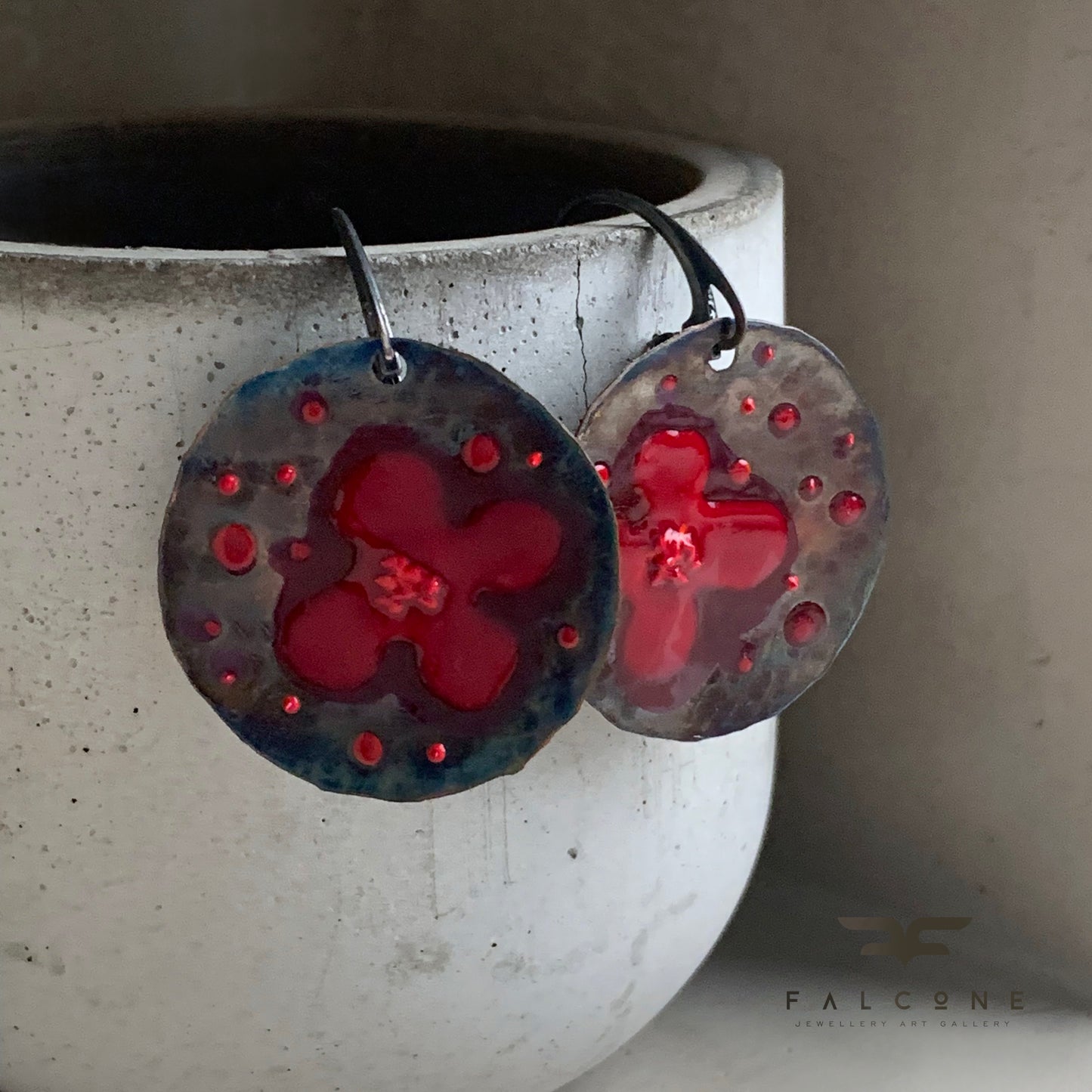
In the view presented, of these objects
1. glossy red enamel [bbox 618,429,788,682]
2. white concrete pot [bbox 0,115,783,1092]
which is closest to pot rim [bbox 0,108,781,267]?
white concrete pot [bbox 0,115,783,1092]

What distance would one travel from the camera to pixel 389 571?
60 centimetres

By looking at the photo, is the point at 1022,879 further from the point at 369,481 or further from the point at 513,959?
the point at 369,481

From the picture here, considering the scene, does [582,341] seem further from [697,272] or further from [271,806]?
[271,806]

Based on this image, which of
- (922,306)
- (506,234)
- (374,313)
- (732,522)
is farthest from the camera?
(922,306)

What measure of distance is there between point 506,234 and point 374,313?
0.96 ft

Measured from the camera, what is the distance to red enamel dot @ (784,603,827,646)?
699mm

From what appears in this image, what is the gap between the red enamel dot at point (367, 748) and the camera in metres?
0.61

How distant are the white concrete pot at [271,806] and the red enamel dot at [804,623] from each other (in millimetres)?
83

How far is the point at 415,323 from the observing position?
0.61 meters

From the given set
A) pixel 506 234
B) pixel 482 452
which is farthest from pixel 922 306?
pixel 482 452

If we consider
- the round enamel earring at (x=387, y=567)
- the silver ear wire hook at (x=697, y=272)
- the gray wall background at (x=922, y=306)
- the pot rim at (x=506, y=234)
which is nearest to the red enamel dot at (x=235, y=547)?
the round enamel earring at (x=387, y=567)

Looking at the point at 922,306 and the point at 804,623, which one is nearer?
the point at 804,623

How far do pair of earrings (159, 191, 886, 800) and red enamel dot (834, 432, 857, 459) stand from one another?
0.05 feet

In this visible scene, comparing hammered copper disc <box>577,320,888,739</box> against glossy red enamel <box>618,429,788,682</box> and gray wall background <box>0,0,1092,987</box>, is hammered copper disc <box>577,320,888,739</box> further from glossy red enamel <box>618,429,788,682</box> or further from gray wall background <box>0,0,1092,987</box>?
gray wall background <box>0,0,1092,987</box>
